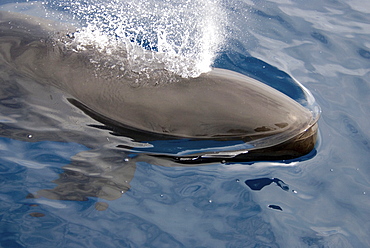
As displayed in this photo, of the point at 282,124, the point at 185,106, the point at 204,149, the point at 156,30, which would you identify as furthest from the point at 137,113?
the point at 156,30

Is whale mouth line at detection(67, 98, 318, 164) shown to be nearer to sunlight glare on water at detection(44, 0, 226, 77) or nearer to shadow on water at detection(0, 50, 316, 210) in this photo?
shadow on water at detection(0, 50, 316, 210)

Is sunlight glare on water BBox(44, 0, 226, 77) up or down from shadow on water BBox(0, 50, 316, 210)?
up

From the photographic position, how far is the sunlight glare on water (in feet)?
13.5

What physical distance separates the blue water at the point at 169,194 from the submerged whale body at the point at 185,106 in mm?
170

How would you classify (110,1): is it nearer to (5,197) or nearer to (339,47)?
(339,47)

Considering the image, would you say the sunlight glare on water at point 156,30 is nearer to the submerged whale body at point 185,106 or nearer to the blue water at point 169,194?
the submerged whale body at point 185,106

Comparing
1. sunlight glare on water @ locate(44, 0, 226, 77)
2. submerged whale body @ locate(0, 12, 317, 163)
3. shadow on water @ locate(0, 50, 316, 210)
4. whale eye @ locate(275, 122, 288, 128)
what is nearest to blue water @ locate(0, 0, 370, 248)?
shadow on water @ locate(0, 50, 316, 210)

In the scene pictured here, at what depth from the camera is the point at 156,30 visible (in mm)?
6102

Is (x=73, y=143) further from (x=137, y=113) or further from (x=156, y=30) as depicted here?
(x=156, y=30)

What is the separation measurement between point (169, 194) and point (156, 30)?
313cm

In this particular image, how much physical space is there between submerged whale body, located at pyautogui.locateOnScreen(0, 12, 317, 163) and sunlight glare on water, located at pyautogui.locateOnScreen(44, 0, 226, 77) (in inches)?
7.6

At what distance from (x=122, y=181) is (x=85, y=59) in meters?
1.24

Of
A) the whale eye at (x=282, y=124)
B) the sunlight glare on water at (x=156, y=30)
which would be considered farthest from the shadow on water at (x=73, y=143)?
the sunlight glare on water at (x=156, y=30)

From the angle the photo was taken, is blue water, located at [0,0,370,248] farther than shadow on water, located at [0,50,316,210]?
No
